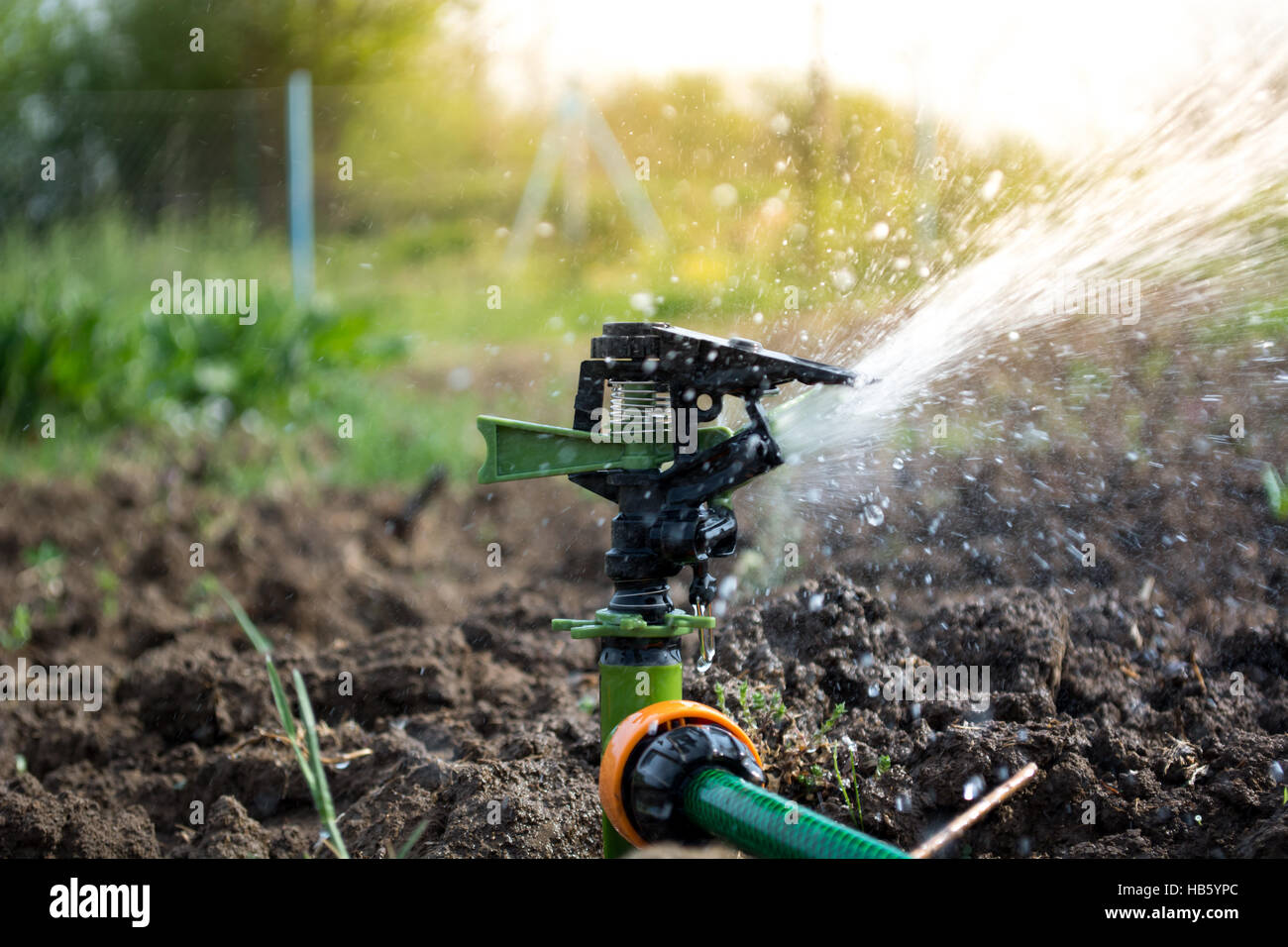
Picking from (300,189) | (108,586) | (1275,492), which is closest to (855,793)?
(1275,492)

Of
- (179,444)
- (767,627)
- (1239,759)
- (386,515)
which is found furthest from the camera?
(179,444)

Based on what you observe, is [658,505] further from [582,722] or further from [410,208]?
[410,208]

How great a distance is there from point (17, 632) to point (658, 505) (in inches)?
95.6

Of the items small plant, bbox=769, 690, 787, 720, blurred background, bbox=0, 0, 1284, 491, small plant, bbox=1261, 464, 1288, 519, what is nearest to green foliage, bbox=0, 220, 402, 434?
blurred background, bbox=0, 0, 1284, 491

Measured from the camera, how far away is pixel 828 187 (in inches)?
225

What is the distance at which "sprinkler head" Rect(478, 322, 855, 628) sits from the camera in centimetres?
166

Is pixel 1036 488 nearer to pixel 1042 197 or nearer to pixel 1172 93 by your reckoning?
pixel 1042 197

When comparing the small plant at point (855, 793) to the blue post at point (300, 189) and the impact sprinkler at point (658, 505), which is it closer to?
the impact sprinkler at point (658, 505)

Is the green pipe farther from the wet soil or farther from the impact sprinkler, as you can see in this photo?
the wet soil

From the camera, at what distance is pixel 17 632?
329cm

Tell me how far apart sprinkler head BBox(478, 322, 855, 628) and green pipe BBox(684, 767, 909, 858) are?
0.28 metres

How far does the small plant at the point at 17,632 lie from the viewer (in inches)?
128

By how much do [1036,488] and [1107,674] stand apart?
0.98 m

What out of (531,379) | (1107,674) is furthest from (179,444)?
(1107,674)
